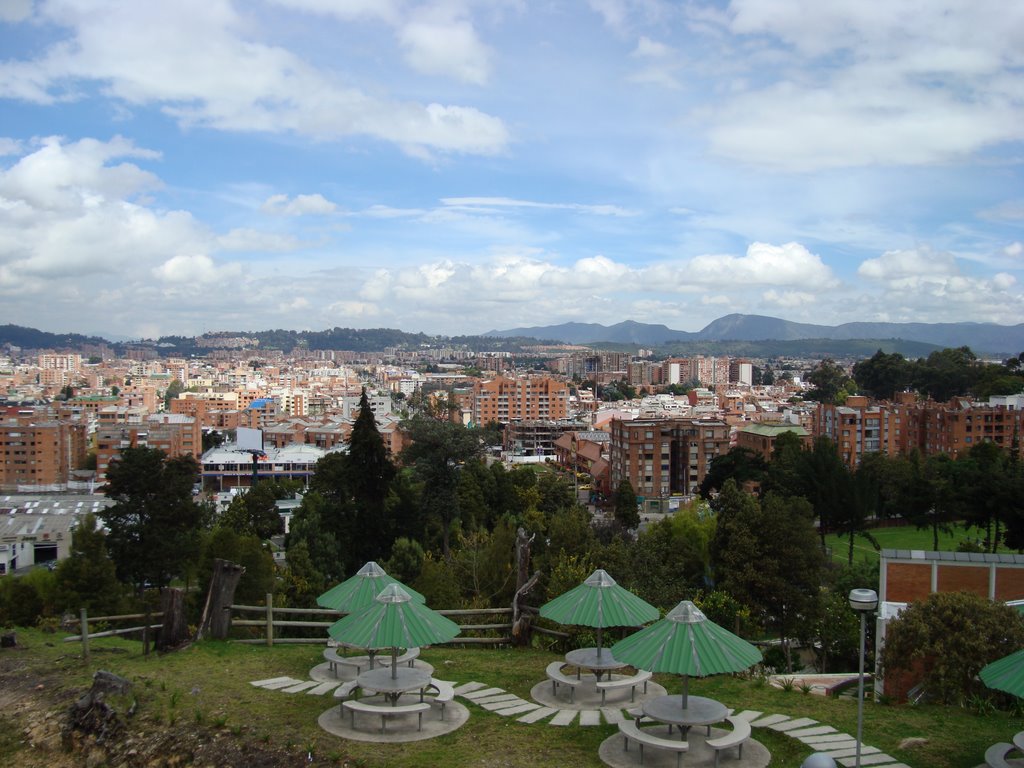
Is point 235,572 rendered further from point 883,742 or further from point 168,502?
point 168,502

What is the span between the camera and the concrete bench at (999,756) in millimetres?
5871

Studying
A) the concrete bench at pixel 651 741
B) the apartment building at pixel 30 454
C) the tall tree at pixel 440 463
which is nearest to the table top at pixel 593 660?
the concrete bench at pixel 651 741

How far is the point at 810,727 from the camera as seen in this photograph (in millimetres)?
7191

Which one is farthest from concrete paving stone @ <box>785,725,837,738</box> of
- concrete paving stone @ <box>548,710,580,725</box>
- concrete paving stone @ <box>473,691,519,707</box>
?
concrete paving stone @ <box>473,691,519,707</box>

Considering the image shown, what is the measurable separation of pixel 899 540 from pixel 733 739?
3208 centimetres

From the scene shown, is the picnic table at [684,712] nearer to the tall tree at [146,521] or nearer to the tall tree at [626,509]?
the tall tree at [146,521]

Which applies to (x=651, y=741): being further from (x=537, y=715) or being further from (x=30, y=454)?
(x=30, y=454)

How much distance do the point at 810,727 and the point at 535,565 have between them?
915cm

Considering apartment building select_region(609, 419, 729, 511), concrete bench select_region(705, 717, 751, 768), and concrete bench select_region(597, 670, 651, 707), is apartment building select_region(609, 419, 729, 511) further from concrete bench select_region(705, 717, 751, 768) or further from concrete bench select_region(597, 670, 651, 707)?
concrete bench select_region(705, 717, 751, 768)

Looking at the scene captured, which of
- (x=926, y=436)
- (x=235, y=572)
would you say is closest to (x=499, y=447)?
(x=926, y=436)

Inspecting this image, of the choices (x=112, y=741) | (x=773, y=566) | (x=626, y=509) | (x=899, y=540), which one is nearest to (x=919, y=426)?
(x=899, y=540)

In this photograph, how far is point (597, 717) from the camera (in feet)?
24.5

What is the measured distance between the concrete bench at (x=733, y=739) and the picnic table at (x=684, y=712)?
13cm

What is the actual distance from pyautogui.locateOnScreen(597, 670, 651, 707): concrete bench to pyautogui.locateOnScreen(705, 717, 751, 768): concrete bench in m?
1.34
